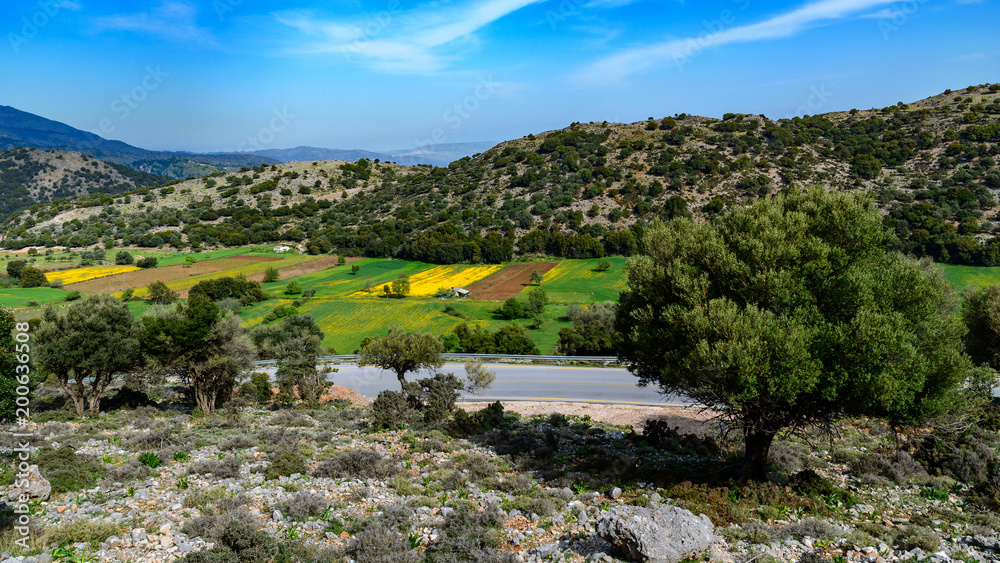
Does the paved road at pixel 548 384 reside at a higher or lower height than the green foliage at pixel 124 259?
lower

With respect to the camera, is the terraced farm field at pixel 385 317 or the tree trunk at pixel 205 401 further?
the terraced farm field at pixel 385 317

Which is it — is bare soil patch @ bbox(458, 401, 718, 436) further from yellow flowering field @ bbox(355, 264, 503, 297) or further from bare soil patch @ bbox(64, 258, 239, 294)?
bare soil patch @ bbox(64, 258, 239, 294)

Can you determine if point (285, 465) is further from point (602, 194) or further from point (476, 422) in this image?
point (602, 194)

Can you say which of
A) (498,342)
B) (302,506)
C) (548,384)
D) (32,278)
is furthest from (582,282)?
(32,278)

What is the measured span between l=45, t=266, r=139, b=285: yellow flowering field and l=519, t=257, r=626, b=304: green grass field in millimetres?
64831

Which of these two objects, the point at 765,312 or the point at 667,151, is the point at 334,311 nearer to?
the point at 765,312

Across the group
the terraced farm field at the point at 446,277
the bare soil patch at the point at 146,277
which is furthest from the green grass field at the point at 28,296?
the terraced farm field at the point at 446,277

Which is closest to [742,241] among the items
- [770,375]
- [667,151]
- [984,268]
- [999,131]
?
[770,375]

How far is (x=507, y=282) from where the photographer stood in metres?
73.2

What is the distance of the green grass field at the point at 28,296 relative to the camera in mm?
56400

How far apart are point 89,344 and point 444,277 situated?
58.0 meters

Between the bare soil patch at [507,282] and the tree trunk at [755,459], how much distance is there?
163 feet

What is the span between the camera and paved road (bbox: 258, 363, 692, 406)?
29039mm

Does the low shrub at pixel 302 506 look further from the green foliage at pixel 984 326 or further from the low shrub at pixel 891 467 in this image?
the green foliage at pixel 984 326
